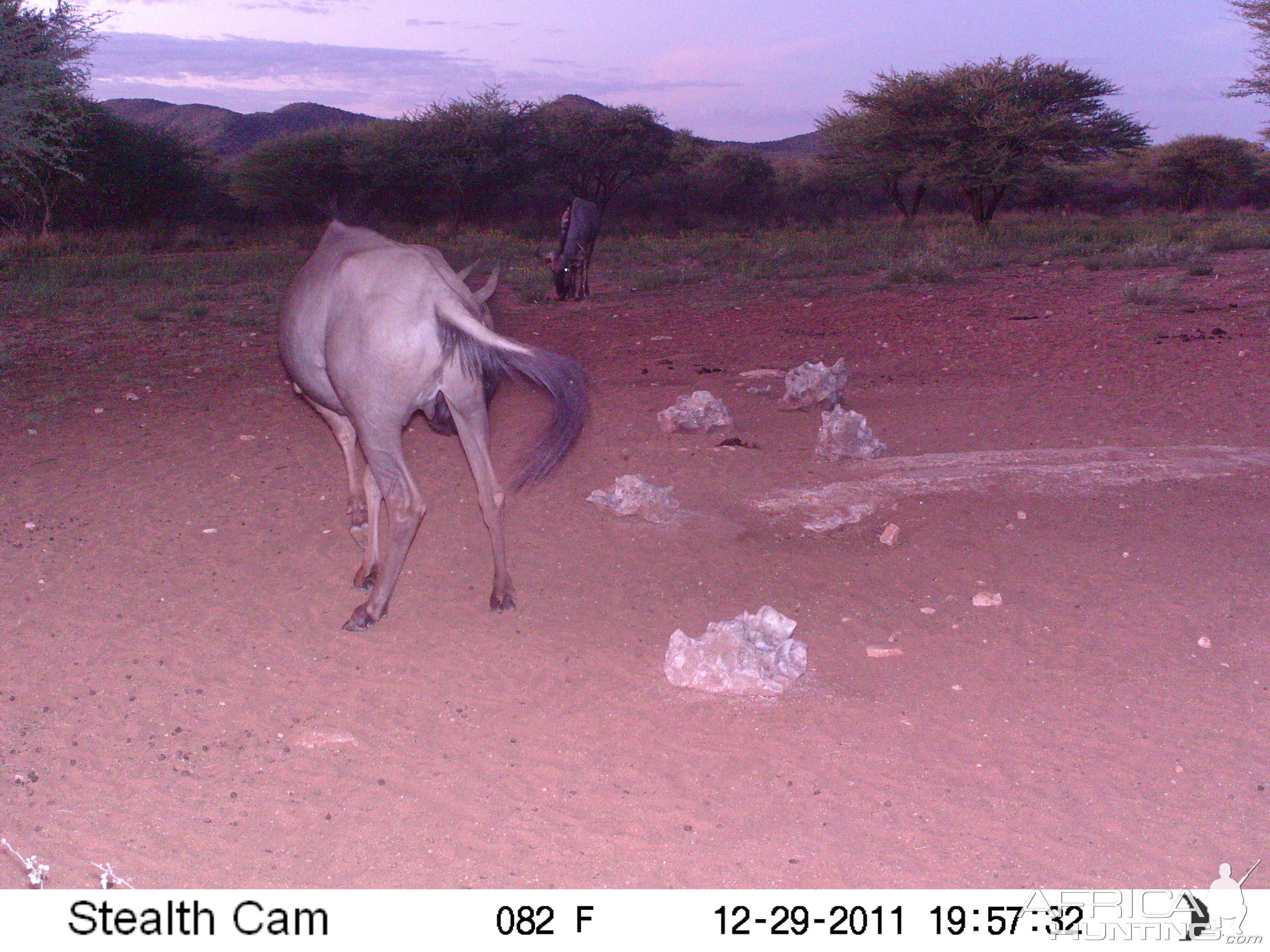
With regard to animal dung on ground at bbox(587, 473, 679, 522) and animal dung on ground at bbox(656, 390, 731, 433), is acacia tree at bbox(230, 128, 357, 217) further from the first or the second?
animal dung on ground at bbox(587, 473, 679, 522)

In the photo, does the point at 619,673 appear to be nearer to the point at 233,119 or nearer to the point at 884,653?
the point at 884,653

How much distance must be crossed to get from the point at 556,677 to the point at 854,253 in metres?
16.2

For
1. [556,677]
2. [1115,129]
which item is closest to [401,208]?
[1115,129]

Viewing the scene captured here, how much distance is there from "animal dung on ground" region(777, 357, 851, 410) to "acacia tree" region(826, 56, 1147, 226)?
19.2 metres

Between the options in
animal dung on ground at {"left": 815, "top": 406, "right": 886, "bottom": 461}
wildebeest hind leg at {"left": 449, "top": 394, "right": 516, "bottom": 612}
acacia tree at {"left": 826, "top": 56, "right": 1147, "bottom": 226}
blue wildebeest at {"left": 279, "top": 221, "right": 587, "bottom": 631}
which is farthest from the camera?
acacia tree at {"left": 826, "top": 56, "right": 1147, "bottom": 226}

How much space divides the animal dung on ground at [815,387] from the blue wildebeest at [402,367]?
11.4 feet

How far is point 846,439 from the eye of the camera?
6043mm

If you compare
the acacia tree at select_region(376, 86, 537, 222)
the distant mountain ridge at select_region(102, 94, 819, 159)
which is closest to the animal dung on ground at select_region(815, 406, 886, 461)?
→ the acacia tree at select_region(376, 86, 537, 222)

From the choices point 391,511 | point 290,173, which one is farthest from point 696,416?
point 290,173

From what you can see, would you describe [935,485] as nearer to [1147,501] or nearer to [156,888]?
[1147,501]

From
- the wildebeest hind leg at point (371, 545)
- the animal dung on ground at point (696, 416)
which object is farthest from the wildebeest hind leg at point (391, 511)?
the animal dung on ground at point (696, 416)

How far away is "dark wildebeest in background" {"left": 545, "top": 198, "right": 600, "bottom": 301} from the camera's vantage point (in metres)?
13.5

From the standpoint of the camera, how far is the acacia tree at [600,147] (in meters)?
32.2

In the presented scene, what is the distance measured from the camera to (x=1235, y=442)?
20.8 feet
